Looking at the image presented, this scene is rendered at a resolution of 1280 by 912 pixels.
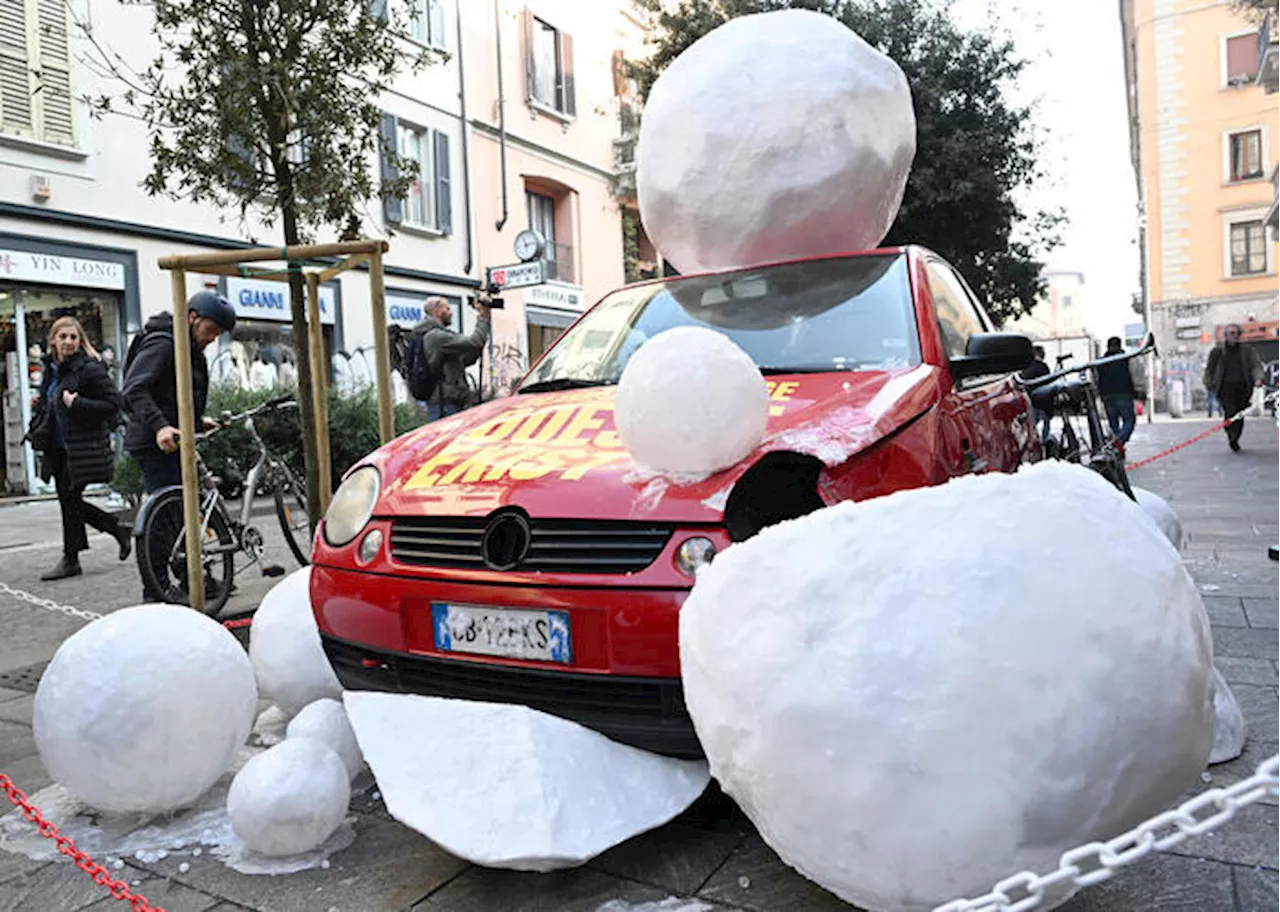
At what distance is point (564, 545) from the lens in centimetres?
250

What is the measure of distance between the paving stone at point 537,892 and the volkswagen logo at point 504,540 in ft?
2.37

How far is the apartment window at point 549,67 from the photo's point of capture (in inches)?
835

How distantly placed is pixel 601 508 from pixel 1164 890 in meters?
1.47

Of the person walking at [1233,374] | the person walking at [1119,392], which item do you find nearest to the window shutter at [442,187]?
the person walking at [1119,392]

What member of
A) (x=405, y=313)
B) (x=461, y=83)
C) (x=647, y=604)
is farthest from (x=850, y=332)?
(x=461, y=83)

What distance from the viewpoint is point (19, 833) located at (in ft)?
9.16

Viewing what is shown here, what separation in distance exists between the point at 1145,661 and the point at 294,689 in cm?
261

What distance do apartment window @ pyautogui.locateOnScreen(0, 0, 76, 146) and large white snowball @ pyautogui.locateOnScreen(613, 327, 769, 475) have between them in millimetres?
12205

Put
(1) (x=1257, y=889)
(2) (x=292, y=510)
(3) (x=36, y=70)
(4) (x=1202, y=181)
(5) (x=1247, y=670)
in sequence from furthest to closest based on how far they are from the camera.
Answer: (4) (x=1202, y=181), (3) (x=36, y=70), (2) (x=292, y=510), (5) (x=1247, y=670), (1) (x=1257, y=889)

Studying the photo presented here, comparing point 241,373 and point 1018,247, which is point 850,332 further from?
point 1018,247

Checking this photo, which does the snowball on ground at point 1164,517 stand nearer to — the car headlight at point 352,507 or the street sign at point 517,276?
the car headlight at point 352,507

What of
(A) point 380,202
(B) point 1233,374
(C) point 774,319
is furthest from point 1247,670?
(B) point 1233,374

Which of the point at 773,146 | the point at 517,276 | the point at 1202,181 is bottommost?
the point at 773,146

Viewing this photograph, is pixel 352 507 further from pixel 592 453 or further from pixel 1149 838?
pixel 1149 838
